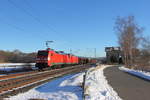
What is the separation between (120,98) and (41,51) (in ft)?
95.0

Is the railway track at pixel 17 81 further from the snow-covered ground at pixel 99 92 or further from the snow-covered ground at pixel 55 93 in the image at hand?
the snow-covered ground at pixel 99 92

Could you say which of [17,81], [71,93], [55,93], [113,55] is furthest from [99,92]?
[113,55]

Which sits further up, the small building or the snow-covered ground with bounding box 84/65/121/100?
the small building

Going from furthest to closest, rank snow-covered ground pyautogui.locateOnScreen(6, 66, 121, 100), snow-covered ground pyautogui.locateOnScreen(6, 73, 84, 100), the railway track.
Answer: the railway track, snow-covered ground pyautogui.locateOnScreen(6, 73, 84, 100), snow-covered ground pyautogui.locateOnScreen(6, 66, 121, 100)

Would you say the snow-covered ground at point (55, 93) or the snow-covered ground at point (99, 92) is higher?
the snow-covered ground at point (99, 92)

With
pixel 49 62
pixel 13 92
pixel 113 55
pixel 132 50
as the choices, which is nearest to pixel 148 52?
pixel 132 50

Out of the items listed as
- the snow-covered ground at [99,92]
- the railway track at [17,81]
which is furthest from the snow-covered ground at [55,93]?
the railway track at [17,81]

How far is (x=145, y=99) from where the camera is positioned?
9.73 m

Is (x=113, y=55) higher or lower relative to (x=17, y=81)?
higher

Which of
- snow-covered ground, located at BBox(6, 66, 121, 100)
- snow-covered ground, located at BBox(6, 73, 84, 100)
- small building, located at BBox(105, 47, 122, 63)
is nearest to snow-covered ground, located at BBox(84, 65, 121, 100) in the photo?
snow-covered ground, located at BBox(6, 66, 121, 100)

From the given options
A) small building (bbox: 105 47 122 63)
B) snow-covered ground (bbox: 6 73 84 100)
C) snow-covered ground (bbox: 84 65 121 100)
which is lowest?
snow-covered ground (bbox: 6 73 84 100)

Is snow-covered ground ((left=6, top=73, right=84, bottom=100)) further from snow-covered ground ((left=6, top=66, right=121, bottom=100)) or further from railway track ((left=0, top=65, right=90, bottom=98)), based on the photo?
railway track ((left=0, top=65, right=90, bottom=98))

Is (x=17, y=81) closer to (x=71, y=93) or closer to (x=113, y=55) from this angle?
(x=71, y=93)

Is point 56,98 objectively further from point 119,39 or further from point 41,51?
point 119,39
